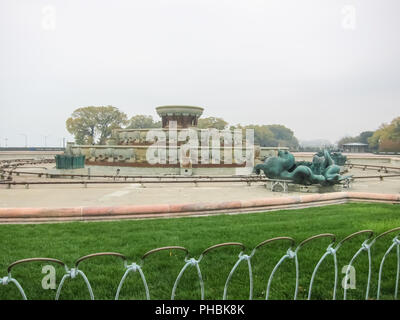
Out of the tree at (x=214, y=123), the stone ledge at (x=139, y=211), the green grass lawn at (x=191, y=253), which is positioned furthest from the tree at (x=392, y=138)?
the green grass lawn at (x=191, y=253)

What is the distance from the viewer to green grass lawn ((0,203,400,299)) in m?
3.68

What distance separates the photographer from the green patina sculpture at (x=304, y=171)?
13.9 m

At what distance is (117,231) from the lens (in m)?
6.27

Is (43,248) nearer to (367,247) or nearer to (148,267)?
(148,267)

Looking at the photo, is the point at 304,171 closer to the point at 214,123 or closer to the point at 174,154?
the point at 174,154

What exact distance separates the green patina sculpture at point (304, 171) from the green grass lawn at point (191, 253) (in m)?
6.23

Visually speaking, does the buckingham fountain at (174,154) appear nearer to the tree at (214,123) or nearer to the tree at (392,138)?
the tree at (392,138)

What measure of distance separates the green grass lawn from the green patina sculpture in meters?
6.23

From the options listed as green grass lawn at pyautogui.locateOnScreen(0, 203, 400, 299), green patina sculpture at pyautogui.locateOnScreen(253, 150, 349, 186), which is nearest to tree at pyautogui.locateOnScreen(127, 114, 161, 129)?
green patina sculpture at pyautogui.locateOnScreen(253, 150, 349, 186)

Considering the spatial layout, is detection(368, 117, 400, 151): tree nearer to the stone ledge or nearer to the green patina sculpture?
the green patina sculpture

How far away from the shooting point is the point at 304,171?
13758 millimetres
